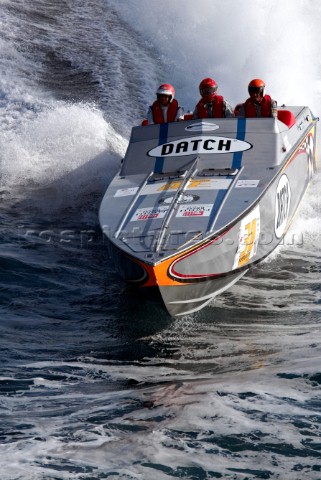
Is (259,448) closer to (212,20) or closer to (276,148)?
(276,148)

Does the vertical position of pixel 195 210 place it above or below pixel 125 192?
below

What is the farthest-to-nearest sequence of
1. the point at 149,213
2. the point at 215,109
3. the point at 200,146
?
the point at 215,109, the point at 200,146, the point at 149,213

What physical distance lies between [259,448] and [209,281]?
2.75 meters

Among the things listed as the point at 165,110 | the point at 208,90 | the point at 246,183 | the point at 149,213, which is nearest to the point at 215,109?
the point at 208,90

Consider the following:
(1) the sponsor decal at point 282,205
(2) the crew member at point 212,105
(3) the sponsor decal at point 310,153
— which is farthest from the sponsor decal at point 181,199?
(3) the sponsor decal at point 310,153

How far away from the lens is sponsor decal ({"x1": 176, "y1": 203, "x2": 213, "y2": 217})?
876 cm

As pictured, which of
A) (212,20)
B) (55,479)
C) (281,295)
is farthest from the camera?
(212,20)

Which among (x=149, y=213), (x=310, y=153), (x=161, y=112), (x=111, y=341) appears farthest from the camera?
(x=310, y=153)

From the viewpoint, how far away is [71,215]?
11.7 m

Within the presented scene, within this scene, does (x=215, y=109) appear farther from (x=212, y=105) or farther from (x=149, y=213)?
(x=149, y=213)

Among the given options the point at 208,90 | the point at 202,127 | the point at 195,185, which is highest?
the point at 208,90

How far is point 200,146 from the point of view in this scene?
1019 centimetres

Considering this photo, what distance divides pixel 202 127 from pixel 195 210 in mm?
1984

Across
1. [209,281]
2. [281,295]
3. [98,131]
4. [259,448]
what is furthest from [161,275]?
[98,131]
